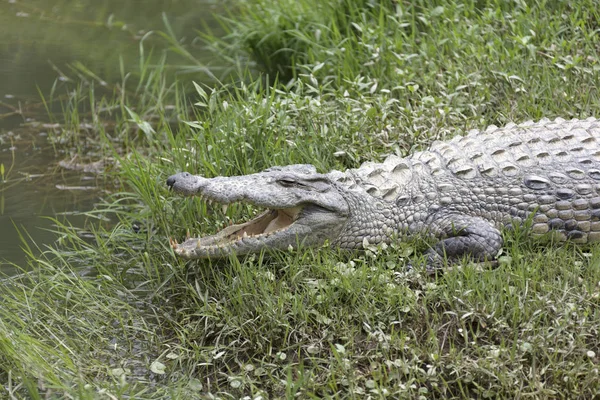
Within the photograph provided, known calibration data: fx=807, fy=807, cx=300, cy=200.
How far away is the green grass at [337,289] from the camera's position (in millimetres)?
3566

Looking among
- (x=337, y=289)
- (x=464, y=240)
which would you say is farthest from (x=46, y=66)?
(x=464, y=240)

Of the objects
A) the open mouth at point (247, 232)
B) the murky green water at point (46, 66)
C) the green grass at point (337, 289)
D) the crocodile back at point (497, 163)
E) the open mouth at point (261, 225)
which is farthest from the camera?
the murky green water at point (46, 66)

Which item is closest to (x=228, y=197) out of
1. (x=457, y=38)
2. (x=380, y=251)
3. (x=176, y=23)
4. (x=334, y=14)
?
(x=380, y=251)

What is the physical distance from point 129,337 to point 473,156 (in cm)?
213

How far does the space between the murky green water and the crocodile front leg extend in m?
2.60

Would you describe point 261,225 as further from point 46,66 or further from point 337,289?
point 46,66

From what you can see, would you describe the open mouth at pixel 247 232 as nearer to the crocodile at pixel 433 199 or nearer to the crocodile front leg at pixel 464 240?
the crocodile at pixel 433 199

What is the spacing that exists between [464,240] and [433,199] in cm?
34

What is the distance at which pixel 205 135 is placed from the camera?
5.09 meters

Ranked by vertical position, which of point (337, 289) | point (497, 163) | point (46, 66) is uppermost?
point (497, 163)

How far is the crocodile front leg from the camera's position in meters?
4.21

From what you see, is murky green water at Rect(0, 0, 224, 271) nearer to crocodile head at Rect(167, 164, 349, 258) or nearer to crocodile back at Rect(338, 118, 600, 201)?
crocodile head at Rect(167, 164, 349, 258)

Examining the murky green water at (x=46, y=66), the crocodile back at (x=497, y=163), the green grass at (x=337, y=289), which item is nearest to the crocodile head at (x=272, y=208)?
the green grass at (x=337, y=289)

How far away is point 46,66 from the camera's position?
828cm
